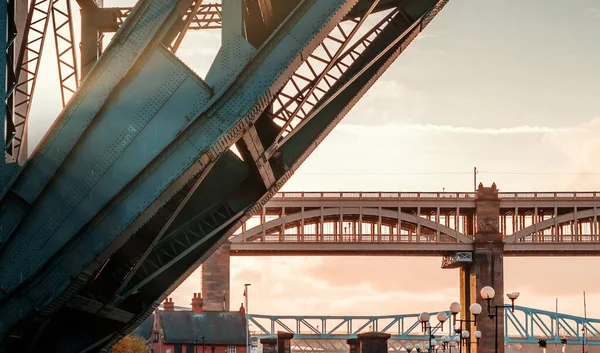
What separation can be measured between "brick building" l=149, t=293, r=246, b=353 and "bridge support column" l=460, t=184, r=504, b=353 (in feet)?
59.4

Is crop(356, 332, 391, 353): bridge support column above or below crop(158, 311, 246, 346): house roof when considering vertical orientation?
below

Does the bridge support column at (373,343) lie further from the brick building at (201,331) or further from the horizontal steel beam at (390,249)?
the horizontal steel beam at (390,249)

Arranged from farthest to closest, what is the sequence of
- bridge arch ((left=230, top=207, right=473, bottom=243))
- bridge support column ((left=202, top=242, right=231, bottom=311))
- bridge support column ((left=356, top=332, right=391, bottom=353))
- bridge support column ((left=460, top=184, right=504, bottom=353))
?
bridge arch ((left=230, top=207, right=473, bottom=243)), bridge support column ((left=460, top=184, right=504, bottom=353)), bridge support column ((left=202, top=242, right=231, bottom=311)), bridge support column ((left=356, top=332, right=391, bottom=353))

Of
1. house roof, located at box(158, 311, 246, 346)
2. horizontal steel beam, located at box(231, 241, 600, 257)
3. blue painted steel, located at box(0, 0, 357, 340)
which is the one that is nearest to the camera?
blue painted steel, located at box(0, 0, 357, 340)

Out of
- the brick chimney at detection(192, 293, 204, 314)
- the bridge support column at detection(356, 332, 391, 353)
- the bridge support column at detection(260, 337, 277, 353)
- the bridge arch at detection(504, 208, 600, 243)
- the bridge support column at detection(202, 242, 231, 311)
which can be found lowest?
the bridge support column at detection(356, 332, 391, 353)

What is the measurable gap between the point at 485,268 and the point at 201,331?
23470mm

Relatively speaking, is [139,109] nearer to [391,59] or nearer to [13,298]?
[13,298]

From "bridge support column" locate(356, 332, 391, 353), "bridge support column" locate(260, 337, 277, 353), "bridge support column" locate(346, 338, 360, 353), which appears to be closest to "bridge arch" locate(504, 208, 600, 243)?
"bridge support column" locate(260, 337, 277, 353)

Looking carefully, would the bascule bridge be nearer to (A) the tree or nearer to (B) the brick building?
(A) the tree

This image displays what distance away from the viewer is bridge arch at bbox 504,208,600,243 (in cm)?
10325

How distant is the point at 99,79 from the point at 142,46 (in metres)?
0.59

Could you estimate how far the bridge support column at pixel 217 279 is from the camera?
95.1 meters

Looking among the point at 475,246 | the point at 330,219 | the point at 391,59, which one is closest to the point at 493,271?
the point at 475,246

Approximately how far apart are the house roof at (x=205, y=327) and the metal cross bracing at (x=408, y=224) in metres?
6.68
